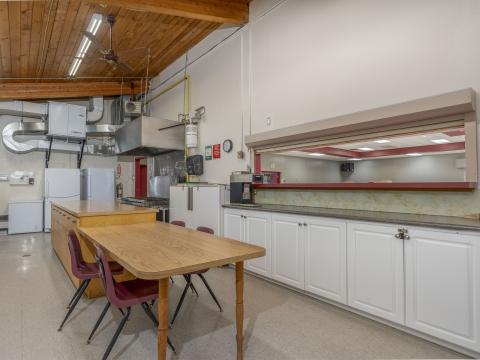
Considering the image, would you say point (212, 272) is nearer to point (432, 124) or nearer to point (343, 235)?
point (343, 235)

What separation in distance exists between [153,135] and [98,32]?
6.23 feet

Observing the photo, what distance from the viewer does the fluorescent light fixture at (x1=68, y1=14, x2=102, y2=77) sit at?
13.0 feet

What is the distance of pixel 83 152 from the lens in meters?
7.98

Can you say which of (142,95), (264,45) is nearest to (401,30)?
(264,45)

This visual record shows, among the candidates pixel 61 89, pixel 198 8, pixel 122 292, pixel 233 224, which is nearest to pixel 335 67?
pixel 198 8

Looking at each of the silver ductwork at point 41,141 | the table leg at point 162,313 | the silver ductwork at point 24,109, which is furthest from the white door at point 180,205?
the silver ductwork at point 24,109

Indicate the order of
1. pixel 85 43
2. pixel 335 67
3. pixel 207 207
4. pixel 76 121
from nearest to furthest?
pixel 335 67
pixel 207 207
pixel 85 43
pixel 76 121

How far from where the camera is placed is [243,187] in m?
4.14

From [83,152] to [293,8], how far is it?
6627mm

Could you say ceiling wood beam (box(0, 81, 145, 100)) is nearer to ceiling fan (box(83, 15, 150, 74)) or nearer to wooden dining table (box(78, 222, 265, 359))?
ceiling fan (box(83, 15, 150, 74))

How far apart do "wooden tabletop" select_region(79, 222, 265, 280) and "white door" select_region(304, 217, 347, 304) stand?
108cm

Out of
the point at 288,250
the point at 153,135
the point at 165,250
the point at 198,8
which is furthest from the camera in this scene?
the point at 153,135

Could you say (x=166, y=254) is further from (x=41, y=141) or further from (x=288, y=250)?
(x=41, y=141)

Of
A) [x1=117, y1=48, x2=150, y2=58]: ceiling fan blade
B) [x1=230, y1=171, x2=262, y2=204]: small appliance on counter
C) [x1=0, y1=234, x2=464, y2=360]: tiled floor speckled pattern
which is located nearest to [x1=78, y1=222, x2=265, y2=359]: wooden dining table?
[x1=0, y1=234, x2=464, y2=360]: tiled floor speckled pattern
